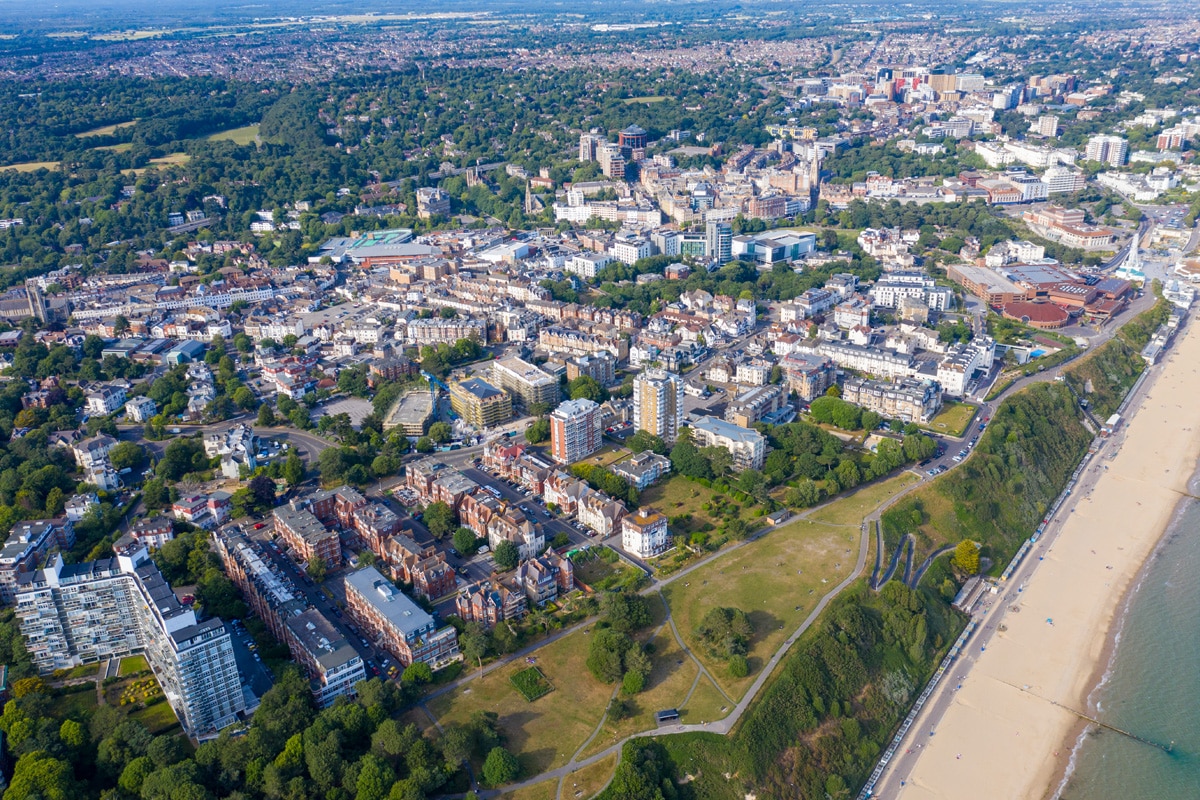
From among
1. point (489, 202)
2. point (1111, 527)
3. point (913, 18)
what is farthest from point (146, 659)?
point (913, 18)

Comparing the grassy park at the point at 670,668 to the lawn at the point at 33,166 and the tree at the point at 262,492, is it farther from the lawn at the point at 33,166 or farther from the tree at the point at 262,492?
the lawn at the point at 33,166

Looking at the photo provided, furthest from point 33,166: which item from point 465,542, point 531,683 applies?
point 531,683

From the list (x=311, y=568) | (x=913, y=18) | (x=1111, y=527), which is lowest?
(x=1111, y=527)

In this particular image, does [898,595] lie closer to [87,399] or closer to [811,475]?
[811,475]

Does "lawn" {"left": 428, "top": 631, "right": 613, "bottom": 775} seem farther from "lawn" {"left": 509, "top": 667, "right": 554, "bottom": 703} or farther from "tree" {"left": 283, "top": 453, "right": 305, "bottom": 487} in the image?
"tree" {"left": 283, "top": 453, "right": 305, "bottom": 487}

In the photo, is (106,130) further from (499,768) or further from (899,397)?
(499,768)

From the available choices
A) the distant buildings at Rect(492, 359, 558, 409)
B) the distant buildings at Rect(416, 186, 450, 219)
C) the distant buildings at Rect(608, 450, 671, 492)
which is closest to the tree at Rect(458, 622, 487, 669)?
the distant buildings at Rect(608, 450, 671, 492)
